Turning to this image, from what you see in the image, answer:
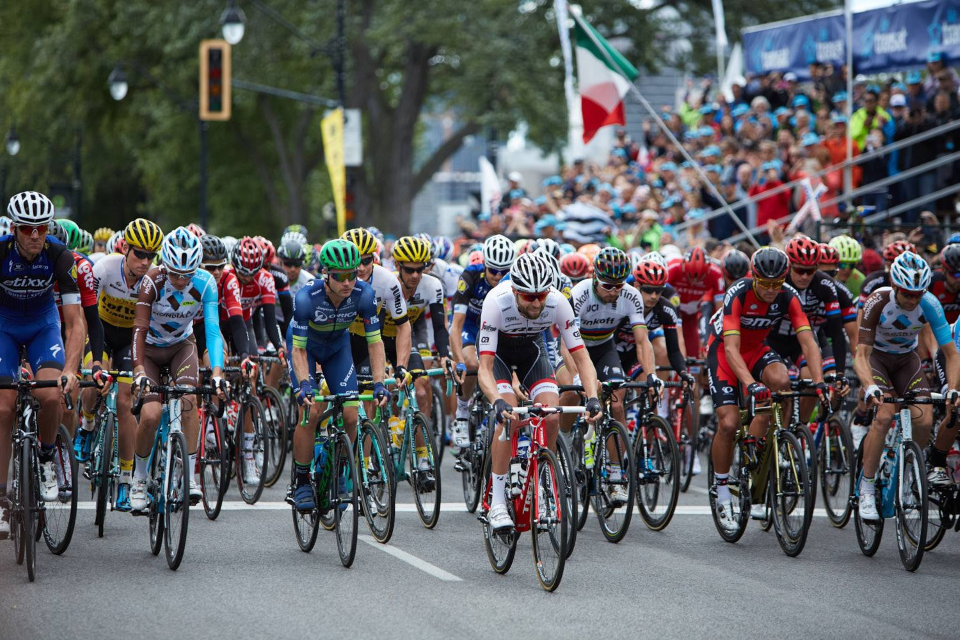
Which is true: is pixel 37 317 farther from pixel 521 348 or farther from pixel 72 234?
pixel 72 234

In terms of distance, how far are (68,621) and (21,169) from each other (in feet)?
140

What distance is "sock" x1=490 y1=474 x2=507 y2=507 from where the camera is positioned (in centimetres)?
830

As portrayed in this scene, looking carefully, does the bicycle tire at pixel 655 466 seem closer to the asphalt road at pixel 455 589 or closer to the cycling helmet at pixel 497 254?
the asphalt road at pixel 455 589

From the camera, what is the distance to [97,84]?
4194 cm

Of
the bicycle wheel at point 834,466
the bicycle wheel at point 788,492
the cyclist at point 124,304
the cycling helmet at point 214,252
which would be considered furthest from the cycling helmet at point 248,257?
the bicycle wheel at point 834,466

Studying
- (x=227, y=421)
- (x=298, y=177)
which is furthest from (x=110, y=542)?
(x=298, y=177)

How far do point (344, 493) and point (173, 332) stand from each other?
1.89m

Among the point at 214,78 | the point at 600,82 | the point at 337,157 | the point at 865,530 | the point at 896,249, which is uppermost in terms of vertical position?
the point at 214,78

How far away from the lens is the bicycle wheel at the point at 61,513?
873 cm

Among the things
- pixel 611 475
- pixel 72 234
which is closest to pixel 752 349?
pixel 611 475

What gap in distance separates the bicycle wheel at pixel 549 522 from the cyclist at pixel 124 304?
10.2 ft

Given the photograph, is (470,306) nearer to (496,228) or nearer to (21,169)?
(496,228)

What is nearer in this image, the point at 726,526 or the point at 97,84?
the point at 726,526

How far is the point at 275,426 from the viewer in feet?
39.0
